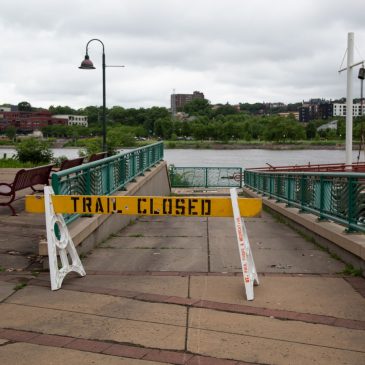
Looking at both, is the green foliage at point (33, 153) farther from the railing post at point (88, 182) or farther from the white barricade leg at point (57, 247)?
the white barricade leg at point (57, 247)

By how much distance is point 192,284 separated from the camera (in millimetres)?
5371

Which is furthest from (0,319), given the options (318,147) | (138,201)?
(318,147)


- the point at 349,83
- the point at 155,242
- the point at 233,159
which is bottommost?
the point at 233,159

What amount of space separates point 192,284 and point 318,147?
14455cm

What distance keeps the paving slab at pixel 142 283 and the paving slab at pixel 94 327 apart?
33.4 inches

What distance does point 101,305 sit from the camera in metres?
4.67

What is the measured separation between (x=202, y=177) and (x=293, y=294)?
86.4 ft

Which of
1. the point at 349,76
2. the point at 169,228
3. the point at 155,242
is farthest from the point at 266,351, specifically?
the point at 349,76

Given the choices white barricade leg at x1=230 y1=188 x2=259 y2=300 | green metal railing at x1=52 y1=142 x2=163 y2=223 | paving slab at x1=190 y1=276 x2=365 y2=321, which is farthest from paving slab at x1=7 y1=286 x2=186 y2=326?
green metal railing at x1=52 y1=142 x2=163 y2=223

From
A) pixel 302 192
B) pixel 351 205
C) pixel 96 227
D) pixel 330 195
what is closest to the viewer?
pixel 351 205

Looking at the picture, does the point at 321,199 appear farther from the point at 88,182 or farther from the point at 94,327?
the point at 94,327

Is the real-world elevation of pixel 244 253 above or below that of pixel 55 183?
below

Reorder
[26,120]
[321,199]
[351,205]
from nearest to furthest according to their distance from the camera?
[351,205] → [321,199] → [26,120]

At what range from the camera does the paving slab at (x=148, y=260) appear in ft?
20.2
